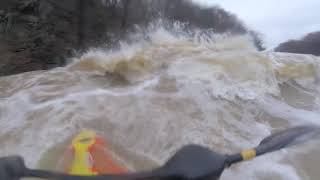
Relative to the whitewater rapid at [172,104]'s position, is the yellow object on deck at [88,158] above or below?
above

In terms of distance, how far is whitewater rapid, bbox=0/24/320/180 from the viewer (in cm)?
374

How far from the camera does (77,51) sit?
33.3ft

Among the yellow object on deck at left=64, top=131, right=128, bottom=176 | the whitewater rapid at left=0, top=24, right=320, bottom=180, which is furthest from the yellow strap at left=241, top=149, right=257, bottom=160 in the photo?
the whitewater rapid at left=0, top=24, right=320, bottom=180

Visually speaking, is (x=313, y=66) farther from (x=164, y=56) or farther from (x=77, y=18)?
(x=77, y=18)

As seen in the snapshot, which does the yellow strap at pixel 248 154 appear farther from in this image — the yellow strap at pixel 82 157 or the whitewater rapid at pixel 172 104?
the whitewater rapid at pixel 172 104

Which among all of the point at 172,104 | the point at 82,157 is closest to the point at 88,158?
the point at 82,157

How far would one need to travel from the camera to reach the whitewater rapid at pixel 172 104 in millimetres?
3742

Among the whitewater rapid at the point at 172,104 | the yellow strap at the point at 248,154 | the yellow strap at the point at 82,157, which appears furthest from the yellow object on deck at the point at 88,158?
the whitewater rapid at the point at 172,104

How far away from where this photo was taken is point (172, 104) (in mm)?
4637

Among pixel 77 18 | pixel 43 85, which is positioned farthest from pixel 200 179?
pixel 77 18

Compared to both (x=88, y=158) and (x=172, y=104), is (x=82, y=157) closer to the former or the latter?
(x=88, y=158)

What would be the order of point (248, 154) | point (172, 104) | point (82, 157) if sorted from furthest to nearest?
1. point (172, 104)
2. point (82, 157)
3. point (248, 154)

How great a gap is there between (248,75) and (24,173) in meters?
4.24

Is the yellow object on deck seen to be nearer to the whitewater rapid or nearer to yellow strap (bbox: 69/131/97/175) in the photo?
yellow strap (bbox: 69/131/97/175)
